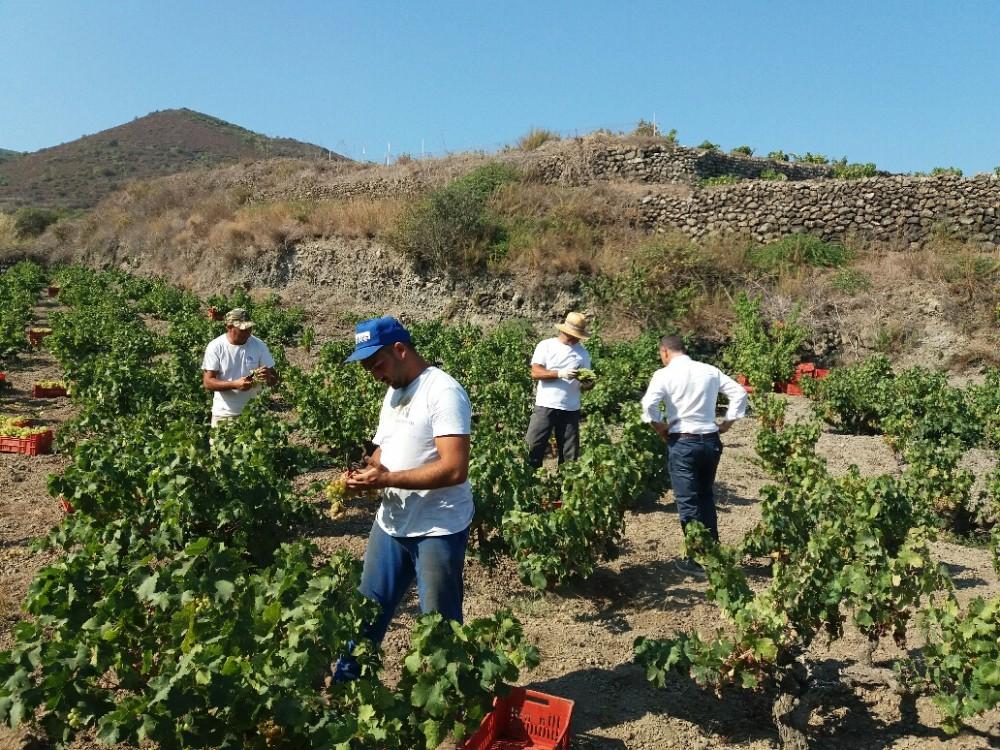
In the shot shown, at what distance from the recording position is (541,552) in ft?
16.1

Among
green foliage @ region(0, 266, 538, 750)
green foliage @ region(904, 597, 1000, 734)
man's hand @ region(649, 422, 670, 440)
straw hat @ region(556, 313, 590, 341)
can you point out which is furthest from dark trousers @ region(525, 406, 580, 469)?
green foliage @ region(904, 597, 1000, 734)

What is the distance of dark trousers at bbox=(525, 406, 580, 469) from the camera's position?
6.72m

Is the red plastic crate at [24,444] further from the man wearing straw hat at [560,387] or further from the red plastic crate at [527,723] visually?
the red plastic crate at [527,723]

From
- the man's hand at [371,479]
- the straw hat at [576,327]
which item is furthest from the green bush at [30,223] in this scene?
the man's hand at [371,479]

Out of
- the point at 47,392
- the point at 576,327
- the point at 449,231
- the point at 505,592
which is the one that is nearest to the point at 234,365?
the point at 505,592

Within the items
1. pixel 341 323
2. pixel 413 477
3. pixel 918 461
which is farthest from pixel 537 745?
pixel 341 323

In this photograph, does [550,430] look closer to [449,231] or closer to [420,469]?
[420,469]

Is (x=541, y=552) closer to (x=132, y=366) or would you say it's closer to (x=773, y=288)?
(x=132, y=366)

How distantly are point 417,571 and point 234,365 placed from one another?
Answer: 10.5 ft

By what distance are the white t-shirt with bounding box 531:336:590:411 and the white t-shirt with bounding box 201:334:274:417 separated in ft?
7.44

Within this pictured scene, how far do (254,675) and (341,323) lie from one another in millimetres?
18683

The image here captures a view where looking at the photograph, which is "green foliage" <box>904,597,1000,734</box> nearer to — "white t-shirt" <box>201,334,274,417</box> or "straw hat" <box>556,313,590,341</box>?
"straw hat" <box>556,313,590,341</box>

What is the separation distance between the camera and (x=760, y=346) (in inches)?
580

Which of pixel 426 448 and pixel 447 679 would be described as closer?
pixel 447 679
